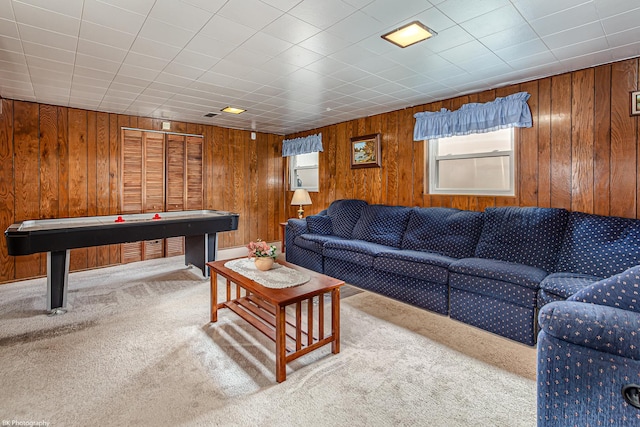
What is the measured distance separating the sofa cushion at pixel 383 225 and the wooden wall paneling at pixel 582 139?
1.71m

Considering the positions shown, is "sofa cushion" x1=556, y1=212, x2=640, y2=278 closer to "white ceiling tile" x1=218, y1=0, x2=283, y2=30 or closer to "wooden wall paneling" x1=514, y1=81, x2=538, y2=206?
"wooden wall paneling" x1=514, y1=81, x2=538, y2=206

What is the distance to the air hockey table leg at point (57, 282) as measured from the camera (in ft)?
9.98

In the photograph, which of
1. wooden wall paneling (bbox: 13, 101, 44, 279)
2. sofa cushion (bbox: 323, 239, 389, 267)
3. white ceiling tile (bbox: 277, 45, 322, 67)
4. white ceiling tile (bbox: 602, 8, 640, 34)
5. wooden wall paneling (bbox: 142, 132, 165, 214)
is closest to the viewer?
white ceiling tile (bbox: 602, 8, 640, 34)

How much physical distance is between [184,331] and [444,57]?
322 centimetres

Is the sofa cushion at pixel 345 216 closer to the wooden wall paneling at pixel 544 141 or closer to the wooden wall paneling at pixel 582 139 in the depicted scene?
the wooden wall paneling at pixel 544 141

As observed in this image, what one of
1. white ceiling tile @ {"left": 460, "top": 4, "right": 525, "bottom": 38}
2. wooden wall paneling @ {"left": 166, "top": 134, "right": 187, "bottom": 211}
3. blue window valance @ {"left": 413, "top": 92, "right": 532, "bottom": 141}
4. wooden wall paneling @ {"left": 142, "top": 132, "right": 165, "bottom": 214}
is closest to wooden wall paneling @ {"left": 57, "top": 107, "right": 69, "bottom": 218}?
wooden wall paneling @ {"left": 142, "top": 132, "right": 165, "bottom": 214}

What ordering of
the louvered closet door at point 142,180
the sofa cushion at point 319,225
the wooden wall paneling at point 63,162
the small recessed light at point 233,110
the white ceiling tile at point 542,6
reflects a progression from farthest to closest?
the louvered closet door at point 142,180
the sofa cushion at point 319,225
the small recessed light at point 233,110
the wooden wall paneling at point 63,162
the white ceiling tile at point 542,6

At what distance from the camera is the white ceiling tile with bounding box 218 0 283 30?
78.1 inches

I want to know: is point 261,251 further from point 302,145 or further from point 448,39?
point 302,145

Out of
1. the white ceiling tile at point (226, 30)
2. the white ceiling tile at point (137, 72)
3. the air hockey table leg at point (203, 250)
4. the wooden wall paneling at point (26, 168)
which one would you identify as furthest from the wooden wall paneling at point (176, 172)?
the white ceiling tile at point (226, 30)

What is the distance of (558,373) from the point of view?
1.30 metres

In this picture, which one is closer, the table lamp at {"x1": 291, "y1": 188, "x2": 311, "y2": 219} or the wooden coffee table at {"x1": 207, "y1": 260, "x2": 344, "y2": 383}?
the wooden coffee table at {"x1": 207, "y1": 260, "x2": 344, "y2": 383}

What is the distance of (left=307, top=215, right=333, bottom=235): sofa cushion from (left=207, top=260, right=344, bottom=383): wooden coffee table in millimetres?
2010

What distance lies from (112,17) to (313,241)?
3.12 metres
